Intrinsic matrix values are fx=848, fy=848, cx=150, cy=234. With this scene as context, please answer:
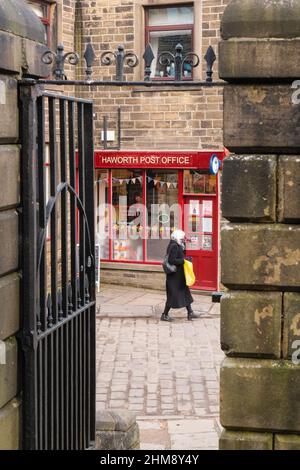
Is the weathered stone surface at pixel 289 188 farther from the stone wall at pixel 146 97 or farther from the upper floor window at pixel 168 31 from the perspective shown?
the upper floor window at pixel 168 31

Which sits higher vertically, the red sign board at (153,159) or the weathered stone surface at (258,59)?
the weathered stone surface at (258,59)

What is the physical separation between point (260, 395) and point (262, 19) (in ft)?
7.50

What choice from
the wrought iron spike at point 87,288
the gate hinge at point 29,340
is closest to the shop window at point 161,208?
the wrought iron spike at point 87,288

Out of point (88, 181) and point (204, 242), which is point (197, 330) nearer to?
point (204, 242)

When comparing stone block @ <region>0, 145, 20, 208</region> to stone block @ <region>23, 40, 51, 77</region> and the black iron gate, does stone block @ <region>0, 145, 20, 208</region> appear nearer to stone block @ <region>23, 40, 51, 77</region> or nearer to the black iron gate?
the black iron gate

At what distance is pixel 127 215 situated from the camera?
18.8 m

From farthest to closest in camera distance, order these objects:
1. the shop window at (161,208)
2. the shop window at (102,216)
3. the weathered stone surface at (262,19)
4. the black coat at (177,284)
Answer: the shop window at (102,216) → the shop window at (161,208) → the black coat at (177,284) → the weathered stone surface at (262,19)

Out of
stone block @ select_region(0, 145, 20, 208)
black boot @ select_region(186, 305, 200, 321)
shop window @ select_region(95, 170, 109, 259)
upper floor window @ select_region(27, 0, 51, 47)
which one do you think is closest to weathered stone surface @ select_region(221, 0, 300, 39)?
stone block @ select_region(0, 145, 20, 208)

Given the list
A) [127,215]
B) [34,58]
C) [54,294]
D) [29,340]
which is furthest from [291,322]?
[127,215]

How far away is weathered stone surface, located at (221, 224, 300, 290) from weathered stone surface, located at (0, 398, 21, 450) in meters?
1.47

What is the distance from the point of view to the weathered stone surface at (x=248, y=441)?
207 inches

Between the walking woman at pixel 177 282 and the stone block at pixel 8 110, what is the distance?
10.1 metres

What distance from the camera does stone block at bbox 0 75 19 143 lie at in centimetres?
444

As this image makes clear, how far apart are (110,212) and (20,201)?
1422 cm
